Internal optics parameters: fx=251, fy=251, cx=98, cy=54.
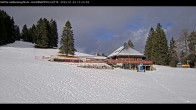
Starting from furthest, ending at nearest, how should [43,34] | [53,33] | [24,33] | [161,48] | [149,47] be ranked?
[24,33] → [53,33] → [43,34] → [149,47] → [161,48]

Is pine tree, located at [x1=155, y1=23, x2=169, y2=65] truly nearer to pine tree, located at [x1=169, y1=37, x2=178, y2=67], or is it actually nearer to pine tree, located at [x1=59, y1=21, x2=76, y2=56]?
pine tree, located at [x1=169, y1=37, x2=178, y2=67]

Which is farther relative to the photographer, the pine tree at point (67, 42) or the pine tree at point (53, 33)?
the pine tree at point (53, 33)

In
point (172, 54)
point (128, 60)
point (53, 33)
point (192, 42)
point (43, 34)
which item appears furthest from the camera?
point (53, 33)

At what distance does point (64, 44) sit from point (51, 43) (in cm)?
1435

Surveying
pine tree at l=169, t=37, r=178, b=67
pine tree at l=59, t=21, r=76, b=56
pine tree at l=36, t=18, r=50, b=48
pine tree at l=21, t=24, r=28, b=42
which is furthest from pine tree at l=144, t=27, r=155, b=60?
pine tree at l=21, t=24, r=28, b=42

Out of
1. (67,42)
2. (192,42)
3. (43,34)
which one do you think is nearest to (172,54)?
(192,42)

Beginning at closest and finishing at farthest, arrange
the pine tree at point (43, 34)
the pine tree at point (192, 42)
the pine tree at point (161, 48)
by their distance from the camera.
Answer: the pine tree at point (192, 42) < the pine tree at point (161, 48) < the pine tree at point (43, 34)

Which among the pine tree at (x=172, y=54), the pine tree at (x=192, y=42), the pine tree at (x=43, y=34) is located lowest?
the pine tree at (x=172, y=54)

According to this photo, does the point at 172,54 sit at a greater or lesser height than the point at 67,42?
lesser

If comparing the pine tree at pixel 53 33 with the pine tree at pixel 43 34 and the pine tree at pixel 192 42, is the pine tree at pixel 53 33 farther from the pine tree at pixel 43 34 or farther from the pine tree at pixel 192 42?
the pine tree at pixel 192 42

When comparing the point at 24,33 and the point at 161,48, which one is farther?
the point at 24,33

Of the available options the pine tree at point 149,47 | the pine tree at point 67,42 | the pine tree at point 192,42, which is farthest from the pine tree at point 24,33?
the pine tree at point 192,42

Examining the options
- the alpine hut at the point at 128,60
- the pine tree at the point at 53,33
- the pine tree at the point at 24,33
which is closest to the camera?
the alpine hut at the point at 128,60

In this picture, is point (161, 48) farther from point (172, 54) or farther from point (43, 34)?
point (43, 34)
